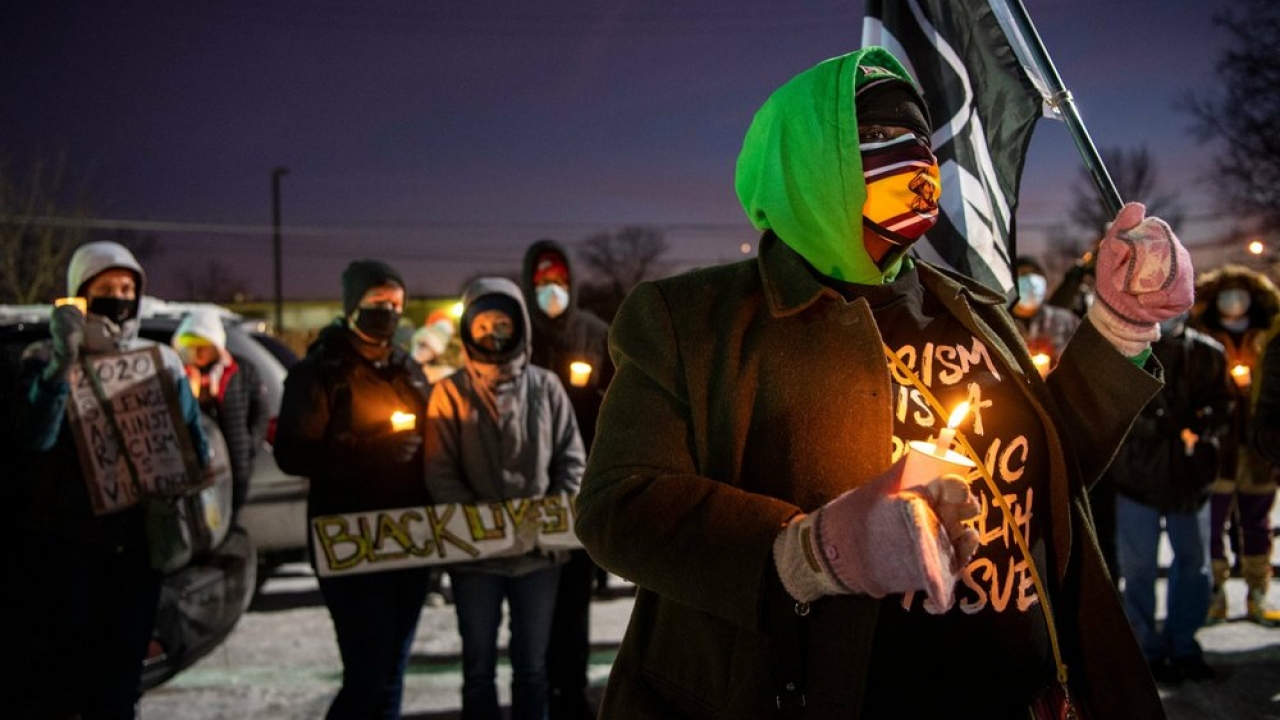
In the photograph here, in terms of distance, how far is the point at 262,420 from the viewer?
20.8ft

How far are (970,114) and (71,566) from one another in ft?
12.1

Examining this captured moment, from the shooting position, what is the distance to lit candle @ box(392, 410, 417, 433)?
398cm

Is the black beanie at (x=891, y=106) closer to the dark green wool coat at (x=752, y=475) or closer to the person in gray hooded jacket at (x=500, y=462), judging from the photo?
the dark green wool coat at (x=752, y=475)

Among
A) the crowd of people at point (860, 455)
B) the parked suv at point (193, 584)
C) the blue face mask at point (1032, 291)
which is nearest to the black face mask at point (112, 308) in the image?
the parked suv at point (193, 584)

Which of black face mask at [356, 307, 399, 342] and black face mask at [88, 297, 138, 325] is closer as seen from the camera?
black face mask at [88, 297, 138, 325]

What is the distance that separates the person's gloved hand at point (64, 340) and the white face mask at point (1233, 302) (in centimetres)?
689

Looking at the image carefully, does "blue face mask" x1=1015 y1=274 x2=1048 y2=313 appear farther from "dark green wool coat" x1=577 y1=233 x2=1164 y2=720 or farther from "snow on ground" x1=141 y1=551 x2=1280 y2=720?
"dark green wool coat" x1=577 y1=233 x2=1164 y2=720

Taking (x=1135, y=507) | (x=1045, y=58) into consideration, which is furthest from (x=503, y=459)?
(x=1135, y=507)

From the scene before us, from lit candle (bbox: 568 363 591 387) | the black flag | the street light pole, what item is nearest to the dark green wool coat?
the black flag

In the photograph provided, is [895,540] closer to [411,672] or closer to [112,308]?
[112,308]

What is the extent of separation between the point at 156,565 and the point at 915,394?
3.37 metres

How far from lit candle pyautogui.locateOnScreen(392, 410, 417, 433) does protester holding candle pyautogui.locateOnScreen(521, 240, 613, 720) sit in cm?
92

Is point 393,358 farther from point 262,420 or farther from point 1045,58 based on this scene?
point 1045,58

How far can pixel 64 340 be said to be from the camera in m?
3.77
